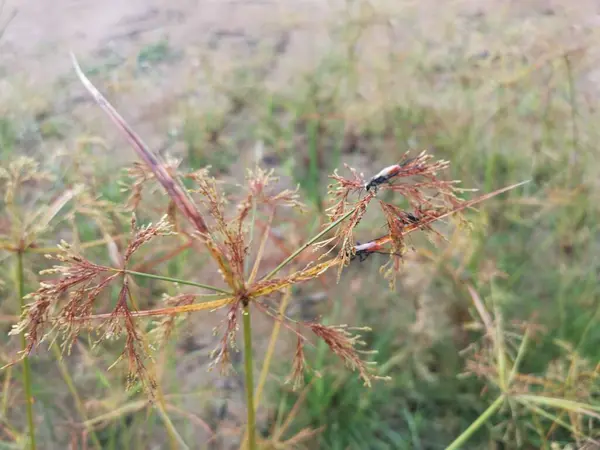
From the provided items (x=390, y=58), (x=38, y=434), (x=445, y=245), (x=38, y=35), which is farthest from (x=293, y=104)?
(x=38, y=434)

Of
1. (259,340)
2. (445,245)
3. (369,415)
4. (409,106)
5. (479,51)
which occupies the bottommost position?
(369,415)

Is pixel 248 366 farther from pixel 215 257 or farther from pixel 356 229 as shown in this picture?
pixel 356 229

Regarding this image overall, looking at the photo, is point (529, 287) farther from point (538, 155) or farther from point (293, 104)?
point (293, 104)

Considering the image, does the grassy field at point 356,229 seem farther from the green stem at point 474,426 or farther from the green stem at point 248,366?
the green stem at point 248,366

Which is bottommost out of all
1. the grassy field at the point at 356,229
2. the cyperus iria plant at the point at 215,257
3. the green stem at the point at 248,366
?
the grassy field at the point at 356,229

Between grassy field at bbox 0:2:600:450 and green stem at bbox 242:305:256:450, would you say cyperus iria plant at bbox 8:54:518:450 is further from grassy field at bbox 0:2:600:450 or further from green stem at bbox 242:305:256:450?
grassy field at bbox 0:2:600:450

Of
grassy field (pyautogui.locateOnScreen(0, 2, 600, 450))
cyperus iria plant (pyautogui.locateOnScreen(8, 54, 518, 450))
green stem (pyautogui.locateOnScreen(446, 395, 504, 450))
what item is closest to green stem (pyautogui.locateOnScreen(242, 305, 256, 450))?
cyperus iria plant (pyautogui.locateOnScreen(8, 54, 518, 450))

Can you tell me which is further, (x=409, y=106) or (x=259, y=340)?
(x=409, y=106)

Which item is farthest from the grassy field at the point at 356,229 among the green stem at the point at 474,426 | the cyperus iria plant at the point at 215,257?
the cyperus iria plant at the point at 215,257

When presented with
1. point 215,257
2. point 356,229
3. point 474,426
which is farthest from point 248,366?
point 356,229
